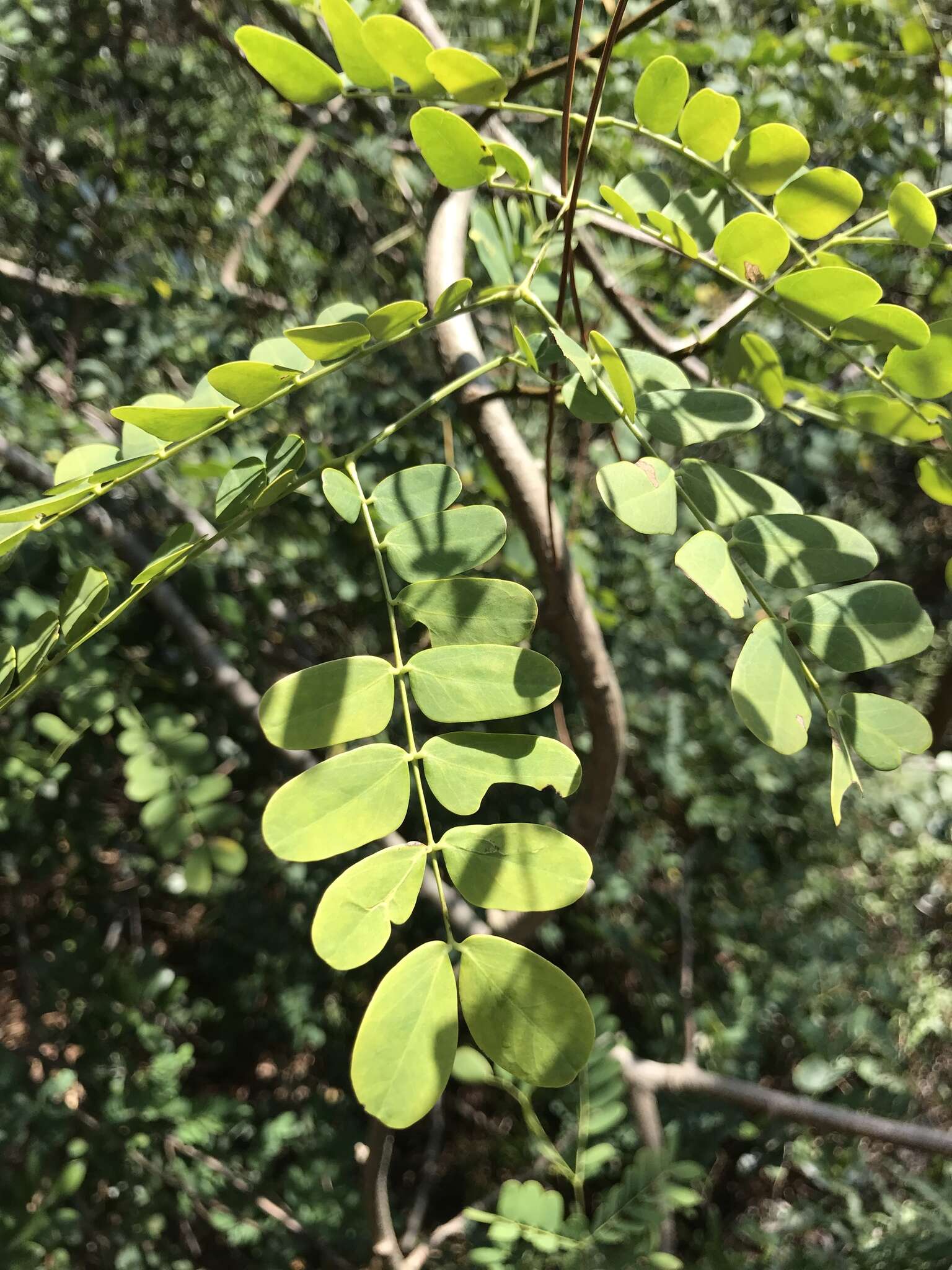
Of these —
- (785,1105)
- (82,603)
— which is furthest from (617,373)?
(785,1105)

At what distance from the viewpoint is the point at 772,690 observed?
0.38 m

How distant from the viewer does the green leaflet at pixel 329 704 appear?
1.25 feet

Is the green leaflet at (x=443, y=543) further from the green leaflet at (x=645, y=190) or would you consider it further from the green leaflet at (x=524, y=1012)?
the green leaflet at (x=645, y=190)

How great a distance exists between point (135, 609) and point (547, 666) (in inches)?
37.6

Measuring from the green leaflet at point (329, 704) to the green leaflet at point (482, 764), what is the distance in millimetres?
37

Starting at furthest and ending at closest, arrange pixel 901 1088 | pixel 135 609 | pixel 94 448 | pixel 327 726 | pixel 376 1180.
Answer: pixel 901 1088 → pixel 135 609 → pixel 376 1180 → pixel 94 448 → pixel 327 726

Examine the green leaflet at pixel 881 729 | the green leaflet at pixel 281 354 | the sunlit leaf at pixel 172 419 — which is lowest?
the green leaflet at pixel 881 729

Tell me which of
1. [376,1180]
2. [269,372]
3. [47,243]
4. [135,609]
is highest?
[269,372]

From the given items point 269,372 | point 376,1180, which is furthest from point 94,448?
point 376,1180

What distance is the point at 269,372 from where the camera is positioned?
40 centimetres

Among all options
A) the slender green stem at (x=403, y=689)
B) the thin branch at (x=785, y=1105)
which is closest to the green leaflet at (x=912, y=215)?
the slender green stem at (x=403, y=689)

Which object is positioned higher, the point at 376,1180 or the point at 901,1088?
the point at 376,1180

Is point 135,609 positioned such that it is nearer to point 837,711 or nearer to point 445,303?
point 445,303

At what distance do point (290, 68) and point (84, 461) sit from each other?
11.9 inches
